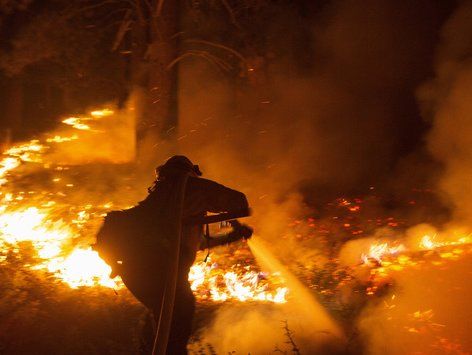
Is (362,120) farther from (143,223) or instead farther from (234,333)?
(143,223)

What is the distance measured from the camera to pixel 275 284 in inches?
234

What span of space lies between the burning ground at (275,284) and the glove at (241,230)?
50 centimetres

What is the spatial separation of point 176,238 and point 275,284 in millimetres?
2385

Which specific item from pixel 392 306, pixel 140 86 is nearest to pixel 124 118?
pixel 140 86

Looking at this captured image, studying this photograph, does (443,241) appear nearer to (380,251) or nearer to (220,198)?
(380,251)

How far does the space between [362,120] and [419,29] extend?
2.04 m

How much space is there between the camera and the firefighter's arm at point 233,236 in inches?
169

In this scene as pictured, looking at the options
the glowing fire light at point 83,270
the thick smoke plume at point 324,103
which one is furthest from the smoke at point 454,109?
the glowing fire light at point 83,270

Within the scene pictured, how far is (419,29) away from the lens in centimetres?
1045

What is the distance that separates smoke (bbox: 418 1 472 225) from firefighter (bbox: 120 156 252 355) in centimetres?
425

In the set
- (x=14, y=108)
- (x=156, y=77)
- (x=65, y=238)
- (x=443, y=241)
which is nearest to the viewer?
(x=443, y=241)

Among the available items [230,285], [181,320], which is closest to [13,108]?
[230,285]

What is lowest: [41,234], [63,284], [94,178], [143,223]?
[143,223]

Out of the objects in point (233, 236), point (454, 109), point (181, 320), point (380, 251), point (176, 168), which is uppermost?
point (454, 109)
